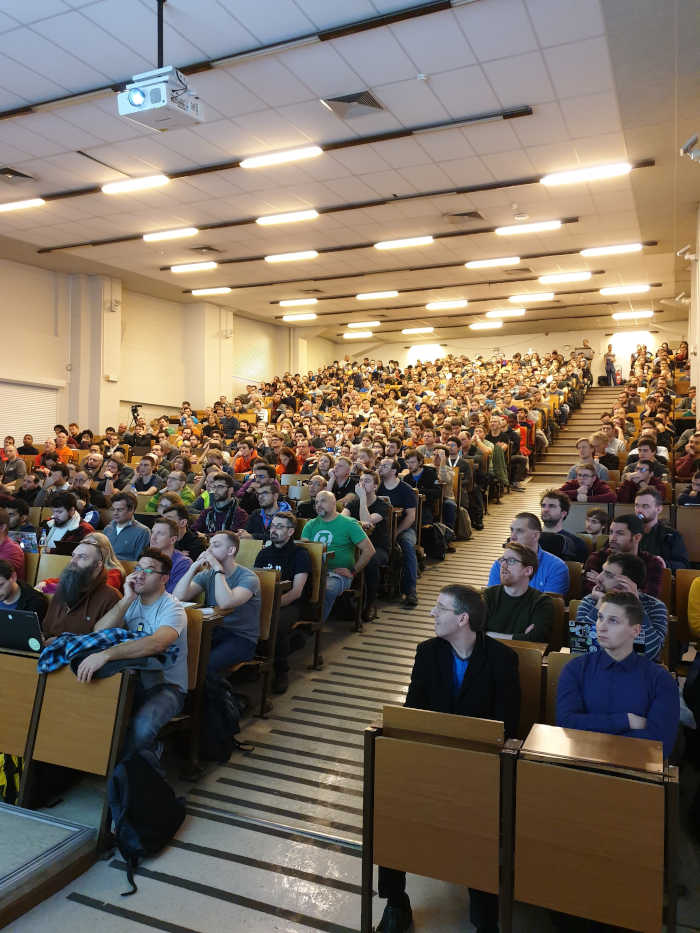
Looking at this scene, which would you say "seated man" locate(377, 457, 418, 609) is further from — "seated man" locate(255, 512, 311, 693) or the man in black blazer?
the man in black blazer

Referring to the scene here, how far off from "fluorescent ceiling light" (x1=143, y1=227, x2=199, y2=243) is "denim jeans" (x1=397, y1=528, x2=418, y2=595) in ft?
21.0

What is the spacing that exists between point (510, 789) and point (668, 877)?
1.31ft

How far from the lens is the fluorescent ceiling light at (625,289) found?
1403 cm

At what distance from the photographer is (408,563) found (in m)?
5.55

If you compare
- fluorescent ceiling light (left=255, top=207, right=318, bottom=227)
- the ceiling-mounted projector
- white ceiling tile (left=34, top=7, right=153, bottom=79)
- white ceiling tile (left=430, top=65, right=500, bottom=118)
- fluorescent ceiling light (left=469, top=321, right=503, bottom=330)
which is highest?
fluorescent ceiling light (left=469, top=321, right=503, bottom=330)

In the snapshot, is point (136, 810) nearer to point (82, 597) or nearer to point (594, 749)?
point (82, 597)

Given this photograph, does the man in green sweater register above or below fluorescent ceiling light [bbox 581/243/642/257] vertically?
below

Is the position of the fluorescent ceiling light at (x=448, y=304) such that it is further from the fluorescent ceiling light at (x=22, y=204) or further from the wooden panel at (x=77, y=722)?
the wooden panel at (x=77, y=722)

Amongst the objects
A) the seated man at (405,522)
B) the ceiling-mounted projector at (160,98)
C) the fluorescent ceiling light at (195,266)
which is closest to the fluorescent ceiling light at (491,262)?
the fluorescent ceiling light at (195,266)

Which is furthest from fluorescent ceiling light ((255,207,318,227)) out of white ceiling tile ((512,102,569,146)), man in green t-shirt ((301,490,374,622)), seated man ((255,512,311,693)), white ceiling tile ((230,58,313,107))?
seated man ((255,512,311,693))

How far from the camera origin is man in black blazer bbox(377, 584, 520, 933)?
89.1 inches

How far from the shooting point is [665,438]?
8.24 m

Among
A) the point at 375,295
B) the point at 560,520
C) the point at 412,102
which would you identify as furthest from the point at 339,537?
the point at 375,295

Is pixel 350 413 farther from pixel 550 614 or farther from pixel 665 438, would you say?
pixel 550 614
